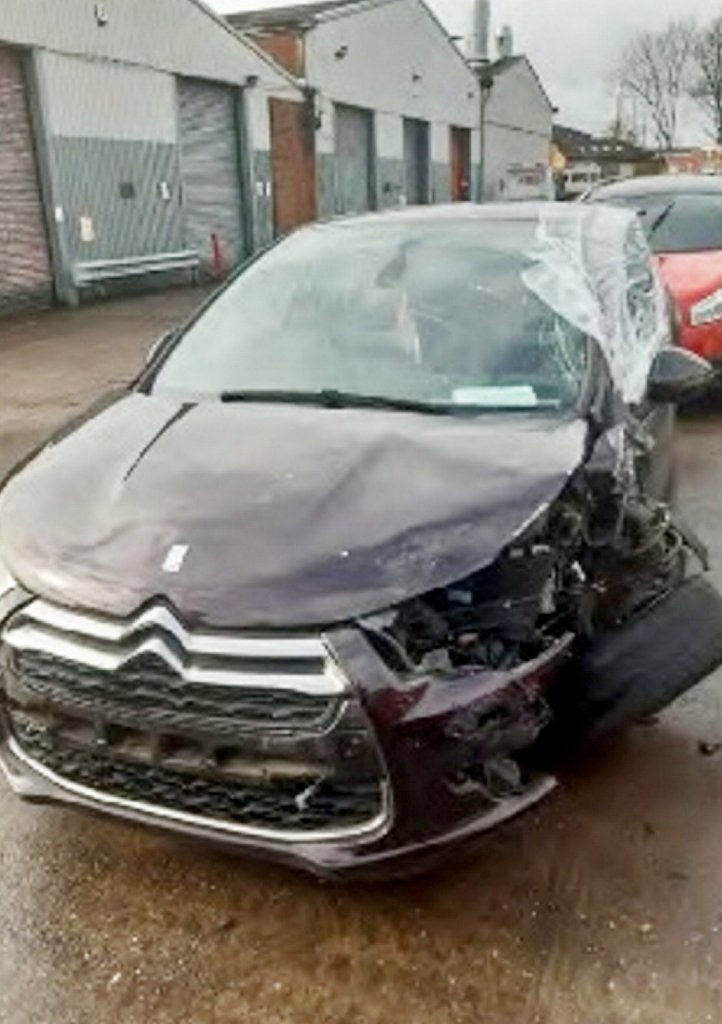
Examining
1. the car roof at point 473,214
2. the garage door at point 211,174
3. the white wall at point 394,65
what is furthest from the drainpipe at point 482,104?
the car roof at point 473,214

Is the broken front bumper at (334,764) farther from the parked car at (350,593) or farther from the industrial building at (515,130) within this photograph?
the industrial building at (515,130)

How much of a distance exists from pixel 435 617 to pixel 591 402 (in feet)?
3.51

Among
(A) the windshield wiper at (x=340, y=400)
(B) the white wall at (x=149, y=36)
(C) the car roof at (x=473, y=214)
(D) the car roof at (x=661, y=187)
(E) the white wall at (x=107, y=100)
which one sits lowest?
(A) the windshield wiper at (x=340, y=400)

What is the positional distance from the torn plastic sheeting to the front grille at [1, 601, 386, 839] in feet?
5.49

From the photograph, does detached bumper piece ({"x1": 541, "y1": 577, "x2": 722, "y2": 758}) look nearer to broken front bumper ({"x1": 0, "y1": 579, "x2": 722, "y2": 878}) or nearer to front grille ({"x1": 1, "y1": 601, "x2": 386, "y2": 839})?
broken front bumper ({"x1": 0, "y1": 579, "x2": 722, "y2": 878})

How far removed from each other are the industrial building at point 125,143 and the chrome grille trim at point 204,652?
565 inches

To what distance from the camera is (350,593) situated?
7.71ft

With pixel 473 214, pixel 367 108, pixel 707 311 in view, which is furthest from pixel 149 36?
pixel 473 214

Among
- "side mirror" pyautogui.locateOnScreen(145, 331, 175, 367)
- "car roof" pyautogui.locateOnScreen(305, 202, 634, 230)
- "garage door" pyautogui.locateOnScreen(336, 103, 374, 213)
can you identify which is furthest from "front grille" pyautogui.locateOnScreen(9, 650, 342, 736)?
"garage door" pyautogui.locateOnScreen(336, 103, 374, 213)

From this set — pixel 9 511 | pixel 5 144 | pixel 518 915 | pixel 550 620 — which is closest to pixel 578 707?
pixel 550 620

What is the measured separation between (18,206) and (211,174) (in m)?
6.30

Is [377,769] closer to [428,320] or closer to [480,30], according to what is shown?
[428,320]

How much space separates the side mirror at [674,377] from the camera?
376cm

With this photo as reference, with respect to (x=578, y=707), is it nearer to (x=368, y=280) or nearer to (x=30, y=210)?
(x=368, y=280)
